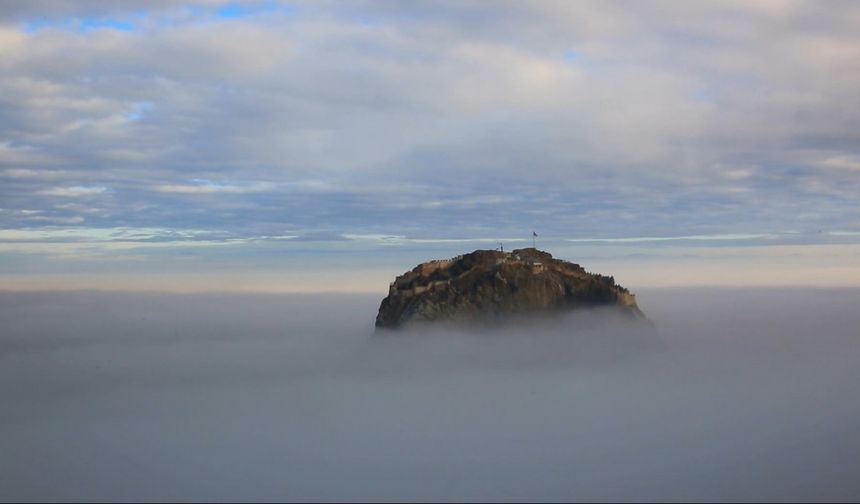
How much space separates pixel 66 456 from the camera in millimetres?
136750

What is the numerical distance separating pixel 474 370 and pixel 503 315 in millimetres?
33714

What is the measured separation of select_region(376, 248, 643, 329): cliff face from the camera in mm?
154250

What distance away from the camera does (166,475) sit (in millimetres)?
125125

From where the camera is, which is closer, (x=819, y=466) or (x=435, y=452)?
(x=819, y=466)

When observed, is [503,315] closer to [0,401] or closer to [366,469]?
[366,469]

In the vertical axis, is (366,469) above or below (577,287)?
below

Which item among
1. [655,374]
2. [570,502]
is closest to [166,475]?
[570,502]

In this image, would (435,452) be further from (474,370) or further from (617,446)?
(474,370)

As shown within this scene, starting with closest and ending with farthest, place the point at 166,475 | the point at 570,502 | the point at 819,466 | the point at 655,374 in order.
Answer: the point at 570,502 → the point at 819,466 → the point at 166,475 → the point at 655,374

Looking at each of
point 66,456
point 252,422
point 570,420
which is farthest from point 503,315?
point 66,456

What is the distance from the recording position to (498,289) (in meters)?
155

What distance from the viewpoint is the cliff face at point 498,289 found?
6073 inches

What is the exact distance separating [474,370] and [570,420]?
2917 cm

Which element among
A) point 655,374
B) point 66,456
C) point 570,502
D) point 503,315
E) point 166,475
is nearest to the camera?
point 570,502
